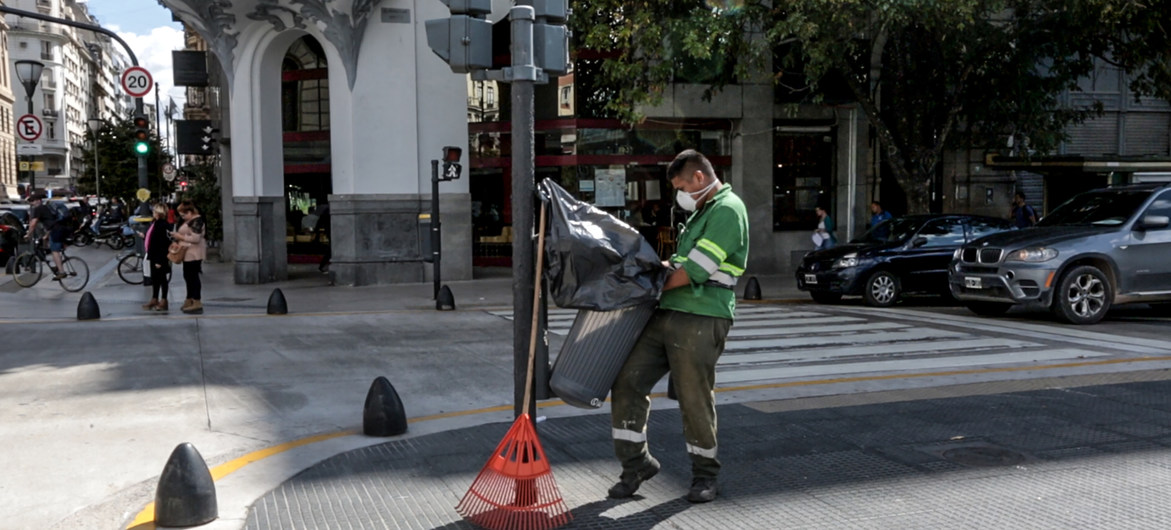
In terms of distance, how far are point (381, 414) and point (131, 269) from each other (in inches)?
597

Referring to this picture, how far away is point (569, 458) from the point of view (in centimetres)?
620

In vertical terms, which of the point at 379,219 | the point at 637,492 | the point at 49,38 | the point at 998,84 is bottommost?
the point at 637,492

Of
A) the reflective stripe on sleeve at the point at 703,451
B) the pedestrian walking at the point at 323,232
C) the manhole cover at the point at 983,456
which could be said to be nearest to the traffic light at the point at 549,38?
the reflective stripe on sleeve at the point at 703,451

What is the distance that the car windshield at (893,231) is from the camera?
52.1 ft

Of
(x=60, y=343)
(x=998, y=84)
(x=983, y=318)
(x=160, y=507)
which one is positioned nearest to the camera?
(x=160, y=507)

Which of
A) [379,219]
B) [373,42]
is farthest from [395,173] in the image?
[373,42]

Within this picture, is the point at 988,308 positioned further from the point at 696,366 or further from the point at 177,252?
the point at 177,252

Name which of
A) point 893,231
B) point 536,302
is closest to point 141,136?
point 893,231

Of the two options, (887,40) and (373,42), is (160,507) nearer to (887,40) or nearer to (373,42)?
(373,42)

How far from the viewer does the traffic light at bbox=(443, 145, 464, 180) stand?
16453mm

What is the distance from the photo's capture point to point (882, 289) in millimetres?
15445

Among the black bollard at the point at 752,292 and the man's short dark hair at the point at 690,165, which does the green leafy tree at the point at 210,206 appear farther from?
the man's short dark hair at the point at 690,165

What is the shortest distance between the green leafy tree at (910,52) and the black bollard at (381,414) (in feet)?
34.3

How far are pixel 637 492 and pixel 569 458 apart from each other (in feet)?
2.79
